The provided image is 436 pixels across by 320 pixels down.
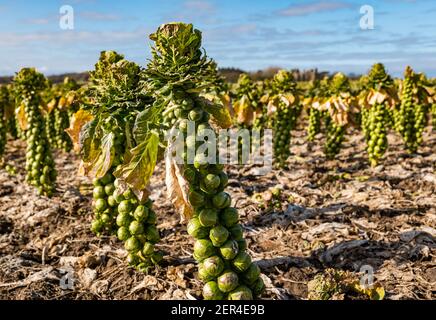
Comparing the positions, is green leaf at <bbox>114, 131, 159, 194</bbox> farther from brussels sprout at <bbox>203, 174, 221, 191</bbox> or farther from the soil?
the soil

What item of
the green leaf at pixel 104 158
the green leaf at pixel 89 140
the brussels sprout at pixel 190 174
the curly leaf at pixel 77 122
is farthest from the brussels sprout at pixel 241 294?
the curly leaf at pixel 77 122

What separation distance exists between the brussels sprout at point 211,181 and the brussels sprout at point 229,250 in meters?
0.43

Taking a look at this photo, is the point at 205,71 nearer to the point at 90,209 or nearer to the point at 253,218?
the point at 253,218

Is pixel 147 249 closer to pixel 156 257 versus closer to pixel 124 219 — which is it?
pixel 156 257

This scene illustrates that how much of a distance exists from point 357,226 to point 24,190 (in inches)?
239

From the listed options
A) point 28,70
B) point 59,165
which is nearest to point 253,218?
point 28,70

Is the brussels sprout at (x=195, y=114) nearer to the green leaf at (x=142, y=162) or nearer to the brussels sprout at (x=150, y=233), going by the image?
the green leaf at (x=142, y=162)

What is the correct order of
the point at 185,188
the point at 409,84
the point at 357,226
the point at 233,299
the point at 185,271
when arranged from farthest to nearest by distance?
the point at 409,84
the point at 357,226
the point at 185,271
the point at 233,299
the point at 185,188

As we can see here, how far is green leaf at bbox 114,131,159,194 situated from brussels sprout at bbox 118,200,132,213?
3.89 ft

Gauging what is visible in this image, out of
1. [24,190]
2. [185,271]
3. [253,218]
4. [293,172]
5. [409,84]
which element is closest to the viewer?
[185,271]

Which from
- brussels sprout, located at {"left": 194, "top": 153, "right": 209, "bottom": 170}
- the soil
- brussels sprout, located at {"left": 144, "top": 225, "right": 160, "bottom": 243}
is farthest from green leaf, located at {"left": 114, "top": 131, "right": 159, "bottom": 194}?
the soil

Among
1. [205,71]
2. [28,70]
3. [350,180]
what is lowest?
[350,180]

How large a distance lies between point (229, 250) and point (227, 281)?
228 millimetres

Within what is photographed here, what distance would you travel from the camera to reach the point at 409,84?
10.6 m
